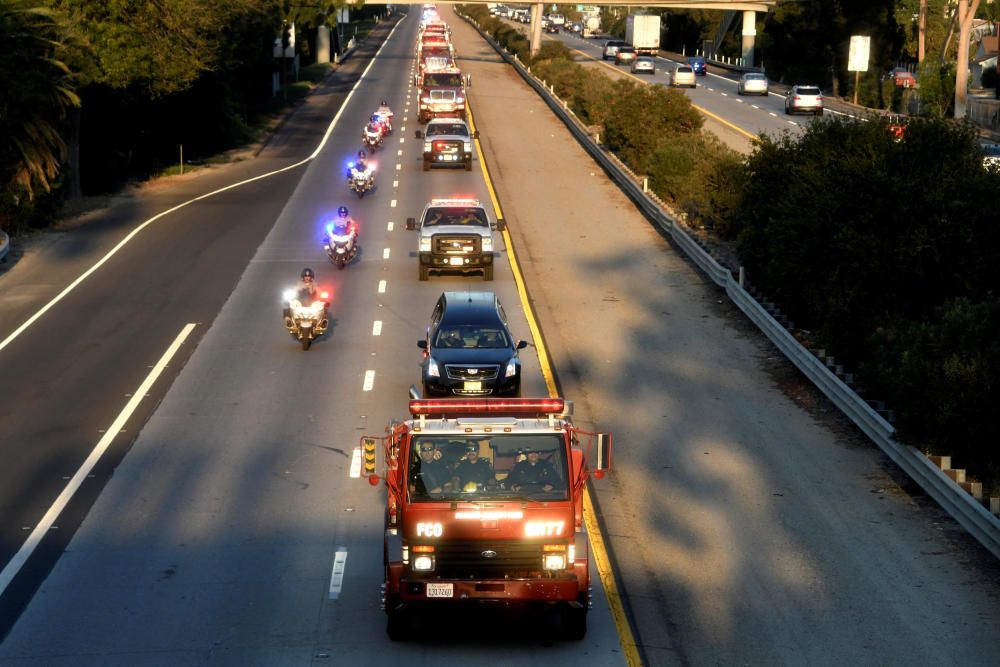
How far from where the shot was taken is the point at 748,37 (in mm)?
121750

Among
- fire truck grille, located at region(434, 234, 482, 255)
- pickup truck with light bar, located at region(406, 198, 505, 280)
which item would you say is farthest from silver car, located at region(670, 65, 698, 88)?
fire truck grille, located at region(434, 234, 482, 255)

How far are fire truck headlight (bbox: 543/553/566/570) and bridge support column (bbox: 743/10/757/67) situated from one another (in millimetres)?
112062

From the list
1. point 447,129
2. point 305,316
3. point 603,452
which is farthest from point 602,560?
point 447,129

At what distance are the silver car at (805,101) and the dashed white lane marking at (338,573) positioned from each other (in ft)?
191

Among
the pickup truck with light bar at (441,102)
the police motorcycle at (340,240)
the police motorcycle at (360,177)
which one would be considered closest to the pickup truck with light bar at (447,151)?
the police motorcycle at (360,177)

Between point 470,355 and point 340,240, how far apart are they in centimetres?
1348

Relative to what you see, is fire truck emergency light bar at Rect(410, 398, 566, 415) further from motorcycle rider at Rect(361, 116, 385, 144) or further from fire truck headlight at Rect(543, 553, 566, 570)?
motorcycle rider at Rect(361, 116, 385, 144)

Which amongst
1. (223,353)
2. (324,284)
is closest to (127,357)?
(223,353)

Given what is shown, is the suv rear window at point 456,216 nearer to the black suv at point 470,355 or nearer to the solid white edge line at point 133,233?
the solid white edge line at point 133,233

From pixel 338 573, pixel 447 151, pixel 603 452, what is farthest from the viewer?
pixel 447 151

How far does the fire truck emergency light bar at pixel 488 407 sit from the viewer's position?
13781mm

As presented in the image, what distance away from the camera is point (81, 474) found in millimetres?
19703

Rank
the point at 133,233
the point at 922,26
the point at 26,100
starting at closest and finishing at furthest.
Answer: the point at 26,100, the point at 133,233, the point at 922,26

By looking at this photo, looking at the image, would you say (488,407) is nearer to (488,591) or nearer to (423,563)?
(423,563)
